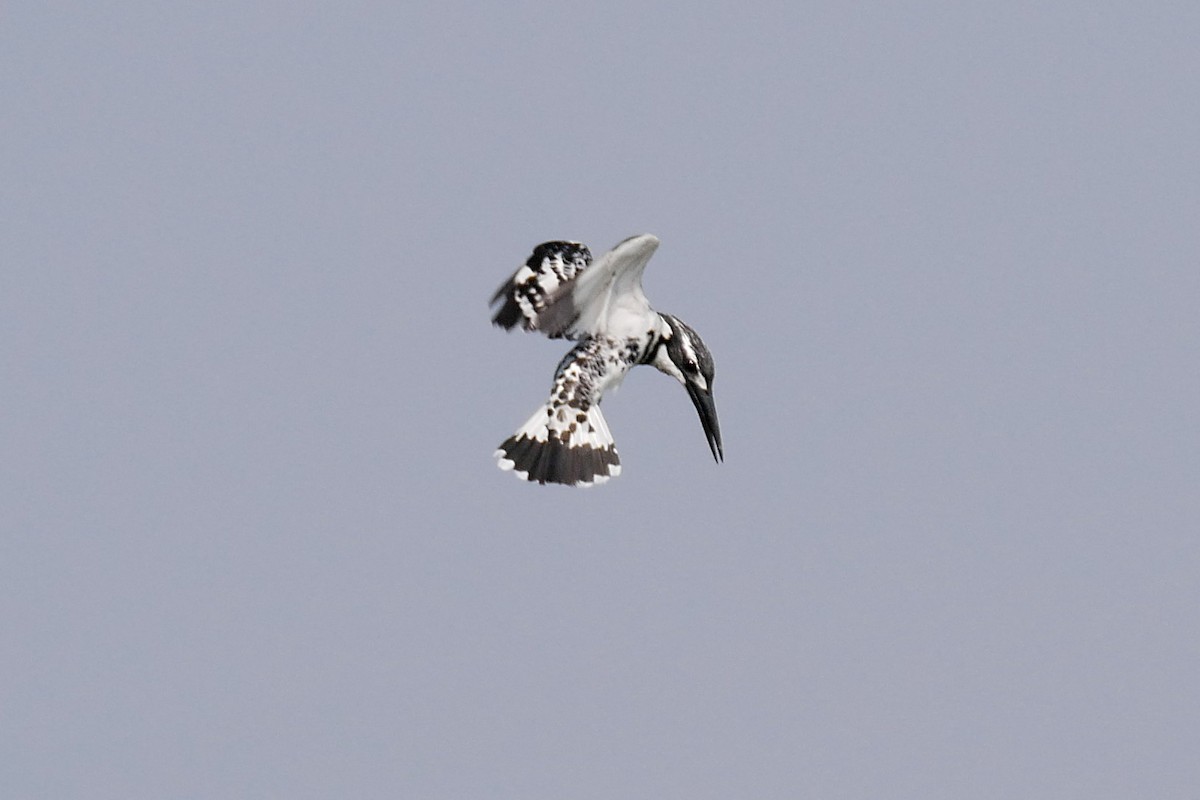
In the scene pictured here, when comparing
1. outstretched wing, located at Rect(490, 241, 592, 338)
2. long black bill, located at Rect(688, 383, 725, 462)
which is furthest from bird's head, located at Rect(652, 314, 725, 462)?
outstretched wing, located at Rect(490, 241, 592, 338)

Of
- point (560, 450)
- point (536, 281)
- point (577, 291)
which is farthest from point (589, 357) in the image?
point (536, 281)

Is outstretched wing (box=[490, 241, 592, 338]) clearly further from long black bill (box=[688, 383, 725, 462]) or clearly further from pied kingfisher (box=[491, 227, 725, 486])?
long black bill (box=[688, 383, 725, 462])

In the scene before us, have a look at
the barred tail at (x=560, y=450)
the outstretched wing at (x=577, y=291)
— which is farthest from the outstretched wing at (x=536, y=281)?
the barred tail at (x=560, y=450)

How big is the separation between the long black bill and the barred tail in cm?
87

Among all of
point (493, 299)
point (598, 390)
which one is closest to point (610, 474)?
point (598, 390)

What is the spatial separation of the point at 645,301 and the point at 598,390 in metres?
0.63

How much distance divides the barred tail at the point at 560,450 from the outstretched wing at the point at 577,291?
530 mm

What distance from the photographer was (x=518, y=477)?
12805mm

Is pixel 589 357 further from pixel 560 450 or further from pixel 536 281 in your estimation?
pixel 536 281

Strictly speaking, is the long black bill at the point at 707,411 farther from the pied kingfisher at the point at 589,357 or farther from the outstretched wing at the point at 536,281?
the outstretched wing at the point at 536,281

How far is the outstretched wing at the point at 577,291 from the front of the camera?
12.5 meters

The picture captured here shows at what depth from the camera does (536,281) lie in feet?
44.4

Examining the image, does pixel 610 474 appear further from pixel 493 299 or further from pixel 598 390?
pixel 493 299

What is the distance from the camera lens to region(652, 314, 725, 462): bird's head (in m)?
13.3
